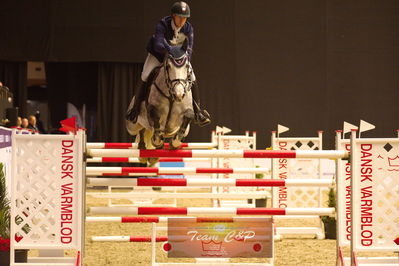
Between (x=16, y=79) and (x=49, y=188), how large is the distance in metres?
8.82

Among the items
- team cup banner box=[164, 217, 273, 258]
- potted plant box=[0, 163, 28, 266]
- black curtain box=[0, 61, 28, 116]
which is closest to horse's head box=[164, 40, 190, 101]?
team cup banner box=[164, 217, 273, 258]

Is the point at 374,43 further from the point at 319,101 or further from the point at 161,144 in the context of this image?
the point at 161,144

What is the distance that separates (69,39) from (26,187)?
842 centimetres

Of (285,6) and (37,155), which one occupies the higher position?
(285,6)

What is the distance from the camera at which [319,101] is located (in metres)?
11.6

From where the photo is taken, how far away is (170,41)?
134 inches

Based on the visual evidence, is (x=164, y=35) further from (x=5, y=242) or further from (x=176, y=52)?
(x=5, y=242)

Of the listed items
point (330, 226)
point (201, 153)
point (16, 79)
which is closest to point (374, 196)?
point (201, 153)

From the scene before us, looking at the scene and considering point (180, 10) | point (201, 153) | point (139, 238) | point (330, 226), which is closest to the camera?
point (201, 153)

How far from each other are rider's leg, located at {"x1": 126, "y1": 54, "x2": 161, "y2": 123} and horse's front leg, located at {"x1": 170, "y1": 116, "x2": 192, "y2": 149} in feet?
1.42

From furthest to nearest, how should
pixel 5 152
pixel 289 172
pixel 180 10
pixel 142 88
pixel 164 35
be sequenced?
pixel 289 172 → pixel 5 152 → pixel 142 88 → pixel 164 35 → pixel 180 10

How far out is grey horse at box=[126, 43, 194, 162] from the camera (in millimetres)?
3195

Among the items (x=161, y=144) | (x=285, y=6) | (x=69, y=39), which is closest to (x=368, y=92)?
(x=285, y=6)

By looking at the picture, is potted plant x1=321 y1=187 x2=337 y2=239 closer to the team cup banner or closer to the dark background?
the team cup banner
